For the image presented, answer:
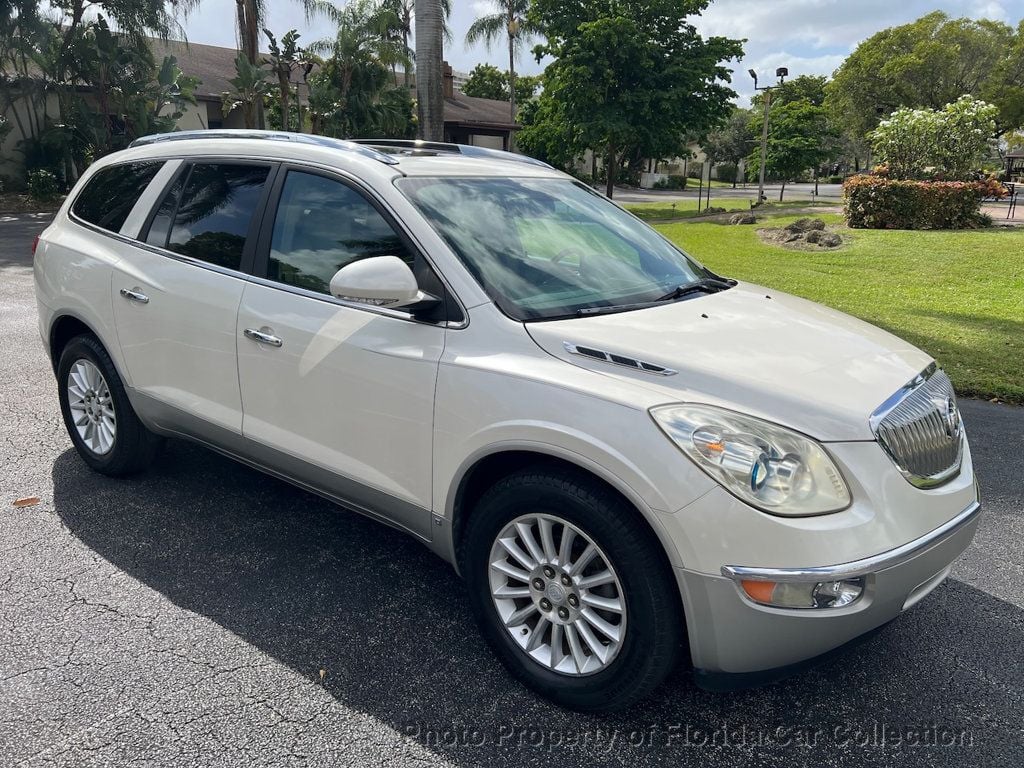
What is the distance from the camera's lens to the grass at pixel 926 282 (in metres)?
7.46

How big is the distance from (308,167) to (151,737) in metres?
2.23

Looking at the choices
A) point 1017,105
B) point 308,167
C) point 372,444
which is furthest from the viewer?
point 1017,105

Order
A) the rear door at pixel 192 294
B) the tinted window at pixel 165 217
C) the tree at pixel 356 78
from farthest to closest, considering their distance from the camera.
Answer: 1. the tree at pixel 356 78
2. the tinted window at pixel 165 217
3. the rear door at pixel 192 294

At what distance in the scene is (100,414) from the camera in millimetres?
4367

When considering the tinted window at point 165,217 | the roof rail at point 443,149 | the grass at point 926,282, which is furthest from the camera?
the grass at point 926,282

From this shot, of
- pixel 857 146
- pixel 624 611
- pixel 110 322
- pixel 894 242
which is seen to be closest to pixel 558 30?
pixel 894 242

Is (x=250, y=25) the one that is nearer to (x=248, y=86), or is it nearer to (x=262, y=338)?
(x=248, y=86)

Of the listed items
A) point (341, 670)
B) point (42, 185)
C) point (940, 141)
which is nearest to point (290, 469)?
point (341, 670)

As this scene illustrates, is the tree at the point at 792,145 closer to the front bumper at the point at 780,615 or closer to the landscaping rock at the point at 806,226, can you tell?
the landscaping rock at the point at 806,226

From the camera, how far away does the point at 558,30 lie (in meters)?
26.7

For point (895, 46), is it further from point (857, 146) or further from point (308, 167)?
point (308, 167)

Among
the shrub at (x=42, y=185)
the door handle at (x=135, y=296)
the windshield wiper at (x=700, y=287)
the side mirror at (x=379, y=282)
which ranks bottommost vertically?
the door handle at (x=135, y=296)

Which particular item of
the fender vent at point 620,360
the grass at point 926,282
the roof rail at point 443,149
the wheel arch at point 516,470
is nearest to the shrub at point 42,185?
the grass at point 926,282

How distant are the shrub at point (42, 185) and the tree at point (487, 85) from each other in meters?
42.5
